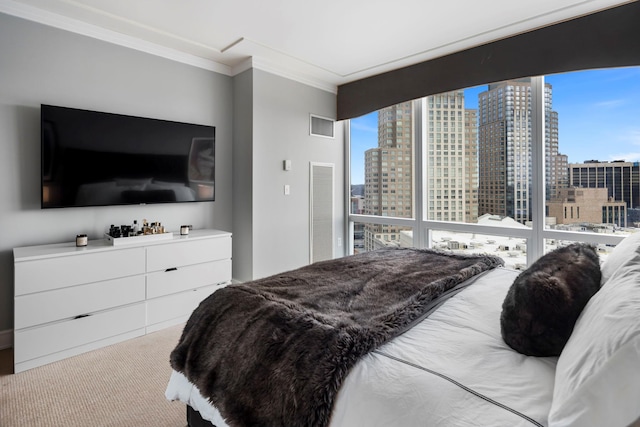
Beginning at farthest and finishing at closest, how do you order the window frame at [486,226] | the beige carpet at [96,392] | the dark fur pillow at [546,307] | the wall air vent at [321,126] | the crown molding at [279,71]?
the wall air vent at [321,126], the crown molding at [279,71], the window frame at [486,226], the beige carpet at [96,392], the dark fur pillow at [546,307]

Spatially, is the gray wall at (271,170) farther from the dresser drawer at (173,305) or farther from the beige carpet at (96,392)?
the beige carpet at (96,392)

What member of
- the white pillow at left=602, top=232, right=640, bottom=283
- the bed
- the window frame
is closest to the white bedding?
the bed

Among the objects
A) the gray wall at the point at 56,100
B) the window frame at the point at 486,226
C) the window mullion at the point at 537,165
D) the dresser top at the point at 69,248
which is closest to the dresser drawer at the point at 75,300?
the dresser top at the point at 69,248

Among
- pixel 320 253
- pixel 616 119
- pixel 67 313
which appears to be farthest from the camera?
pixel 320 253

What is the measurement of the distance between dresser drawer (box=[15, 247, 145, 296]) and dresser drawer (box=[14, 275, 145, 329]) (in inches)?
1.9

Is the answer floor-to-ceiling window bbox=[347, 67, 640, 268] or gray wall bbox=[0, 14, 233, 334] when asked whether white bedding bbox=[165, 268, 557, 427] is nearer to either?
floor-to-ceiling window bbox=[347, 67, 640, 268]

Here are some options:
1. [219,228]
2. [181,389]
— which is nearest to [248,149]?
[219,228]

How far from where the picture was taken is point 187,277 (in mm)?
3111

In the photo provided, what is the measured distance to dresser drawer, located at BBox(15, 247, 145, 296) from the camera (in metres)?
2.28

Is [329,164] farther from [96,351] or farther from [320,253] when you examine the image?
[96,351]

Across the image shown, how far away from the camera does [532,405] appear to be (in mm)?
836

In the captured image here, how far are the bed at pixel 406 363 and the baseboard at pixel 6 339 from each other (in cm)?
206

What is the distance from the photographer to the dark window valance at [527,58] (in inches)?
100

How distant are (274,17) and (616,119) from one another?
3021 mm
